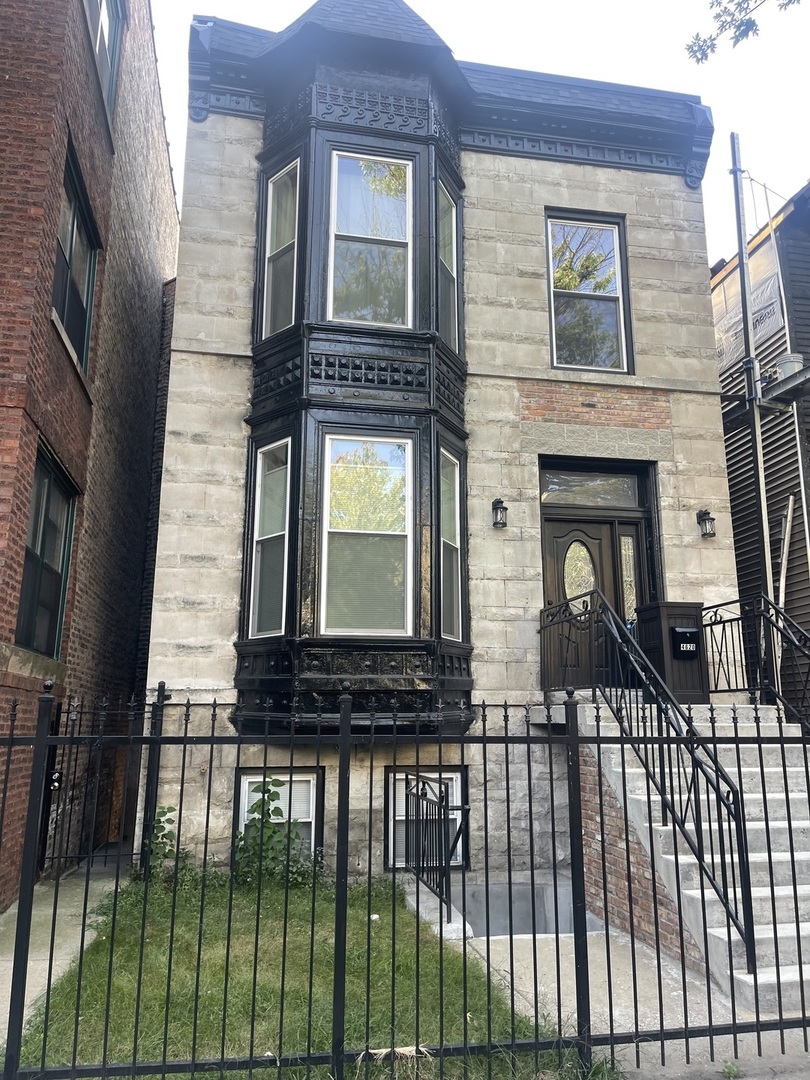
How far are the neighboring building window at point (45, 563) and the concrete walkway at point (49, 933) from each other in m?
2.51

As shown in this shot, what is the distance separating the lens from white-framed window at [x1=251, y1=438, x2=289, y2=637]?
9.20 meters

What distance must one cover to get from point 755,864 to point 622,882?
1306 mm

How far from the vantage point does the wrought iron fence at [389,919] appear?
4219mm

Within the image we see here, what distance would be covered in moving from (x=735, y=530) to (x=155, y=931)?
38.4 ft

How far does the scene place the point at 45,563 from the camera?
891 cm

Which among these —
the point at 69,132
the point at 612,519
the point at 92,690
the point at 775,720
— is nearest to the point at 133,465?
the point at 92,690

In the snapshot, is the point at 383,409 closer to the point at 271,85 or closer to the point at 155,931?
the point at 271,85

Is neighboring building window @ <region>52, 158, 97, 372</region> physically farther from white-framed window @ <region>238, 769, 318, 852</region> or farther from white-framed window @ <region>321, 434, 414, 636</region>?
white-framed window @ <region>238, 769, 318, 852</region>

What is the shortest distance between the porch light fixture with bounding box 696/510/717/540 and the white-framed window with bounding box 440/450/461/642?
3264 millimetres

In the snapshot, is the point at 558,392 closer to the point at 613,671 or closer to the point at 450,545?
the point at 450,545

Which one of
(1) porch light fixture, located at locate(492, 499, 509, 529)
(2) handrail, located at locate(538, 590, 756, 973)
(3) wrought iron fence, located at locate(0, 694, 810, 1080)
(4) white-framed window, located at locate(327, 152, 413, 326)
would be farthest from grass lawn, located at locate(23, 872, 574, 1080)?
(4) white-framed window, located at locate(327, 152, 413, 326)

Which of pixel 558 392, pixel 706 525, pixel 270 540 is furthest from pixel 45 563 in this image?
pixel 706 525

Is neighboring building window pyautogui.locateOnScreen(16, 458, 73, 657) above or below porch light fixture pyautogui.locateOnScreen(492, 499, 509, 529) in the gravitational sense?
below

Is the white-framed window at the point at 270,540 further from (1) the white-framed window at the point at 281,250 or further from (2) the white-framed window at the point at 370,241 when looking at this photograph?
(2) the white-framed window at the point at 370,241
